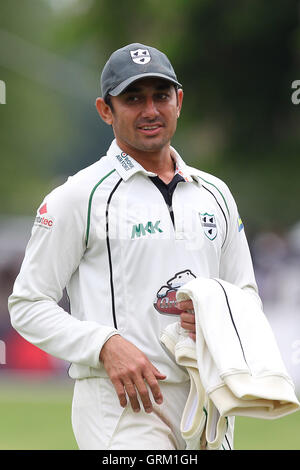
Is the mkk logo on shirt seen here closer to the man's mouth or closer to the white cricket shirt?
the white cricket shirt

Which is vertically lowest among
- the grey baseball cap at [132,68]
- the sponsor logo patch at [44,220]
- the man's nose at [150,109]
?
the sponsor logo patch at [44,220]

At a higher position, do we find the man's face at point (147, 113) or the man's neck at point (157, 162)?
the man's face at point (147, 113)

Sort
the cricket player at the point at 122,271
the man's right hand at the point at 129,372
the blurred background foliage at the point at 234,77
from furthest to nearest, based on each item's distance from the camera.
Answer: the blurred background foliage at the point at 234,77
the cricket player at the point at 122,271
the man's right hand at the point at 129,372

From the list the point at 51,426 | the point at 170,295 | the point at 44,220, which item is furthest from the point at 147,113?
the point at 51,426

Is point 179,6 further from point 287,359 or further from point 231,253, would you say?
point 231,253

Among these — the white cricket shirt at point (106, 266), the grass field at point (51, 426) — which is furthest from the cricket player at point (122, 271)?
the grass field at point (51, 426)

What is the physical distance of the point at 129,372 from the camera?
3600mm

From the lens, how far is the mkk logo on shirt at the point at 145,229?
3799 mm

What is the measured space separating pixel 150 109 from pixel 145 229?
46cm

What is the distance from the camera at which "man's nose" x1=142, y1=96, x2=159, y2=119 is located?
3867mm

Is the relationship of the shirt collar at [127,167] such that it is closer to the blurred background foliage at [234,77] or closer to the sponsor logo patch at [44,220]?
the sponsor logo patch at [44,220]

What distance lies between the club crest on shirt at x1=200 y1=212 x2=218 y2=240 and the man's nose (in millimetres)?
426

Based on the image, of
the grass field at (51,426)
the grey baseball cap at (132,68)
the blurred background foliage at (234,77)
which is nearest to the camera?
the grey baseball cap at (132,68)

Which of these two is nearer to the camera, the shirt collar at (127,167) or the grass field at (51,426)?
the shirt collar at (127,167)
